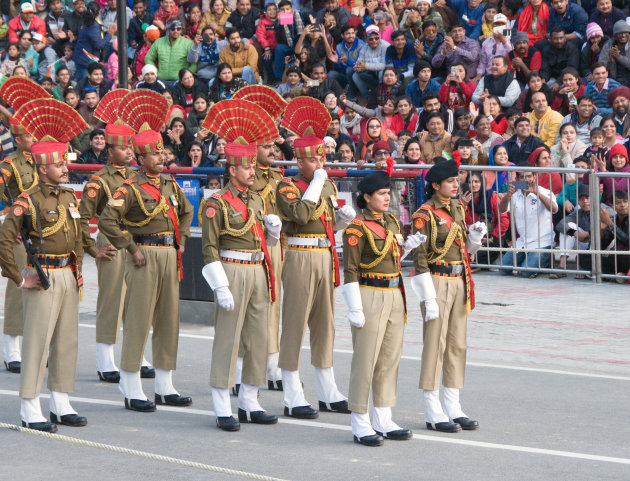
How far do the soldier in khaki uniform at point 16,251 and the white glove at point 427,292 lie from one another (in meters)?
4.17

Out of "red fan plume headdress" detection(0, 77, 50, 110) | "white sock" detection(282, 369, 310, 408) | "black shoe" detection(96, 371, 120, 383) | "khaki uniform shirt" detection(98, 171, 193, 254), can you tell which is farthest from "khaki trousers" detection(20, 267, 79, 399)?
"red fan plume headdress" detection(0, 77, 50, 110)

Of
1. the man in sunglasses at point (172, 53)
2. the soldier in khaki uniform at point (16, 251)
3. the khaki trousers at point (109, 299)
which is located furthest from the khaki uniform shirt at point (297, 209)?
the man in sunglasses at point (172, 53)

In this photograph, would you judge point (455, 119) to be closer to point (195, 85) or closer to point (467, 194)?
point (467, 194)

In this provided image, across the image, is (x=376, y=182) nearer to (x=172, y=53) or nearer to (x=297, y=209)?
(x=297, y=209)

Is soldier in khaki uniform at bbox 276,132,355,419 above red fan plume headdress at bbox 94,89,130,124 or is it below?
below

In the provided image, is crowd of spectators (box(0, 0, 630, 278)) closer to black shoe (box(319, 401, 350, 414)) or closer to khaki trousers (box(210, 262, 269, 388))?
black shoe (box(319, 401, 350, 414))

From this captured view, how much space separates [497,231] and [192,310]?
14.5 ft

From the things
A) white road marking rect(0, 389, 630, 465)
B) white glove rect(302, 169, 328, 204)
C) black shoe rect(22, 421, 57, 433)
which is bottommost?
white road marking rect(0, 389, 630, 465)

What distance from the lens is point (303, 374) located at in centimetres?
1067

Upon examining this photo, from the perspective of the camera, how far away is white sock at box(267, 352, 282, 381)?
10.1 metres

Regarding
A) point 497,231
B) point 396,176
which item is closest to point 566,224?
point 497,231

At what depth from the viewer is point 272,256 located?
1000 cm

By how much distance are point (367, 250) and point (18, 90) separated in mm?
3986

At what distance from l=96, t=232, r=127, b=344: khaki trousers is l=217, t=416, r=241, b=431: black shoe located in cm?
223
